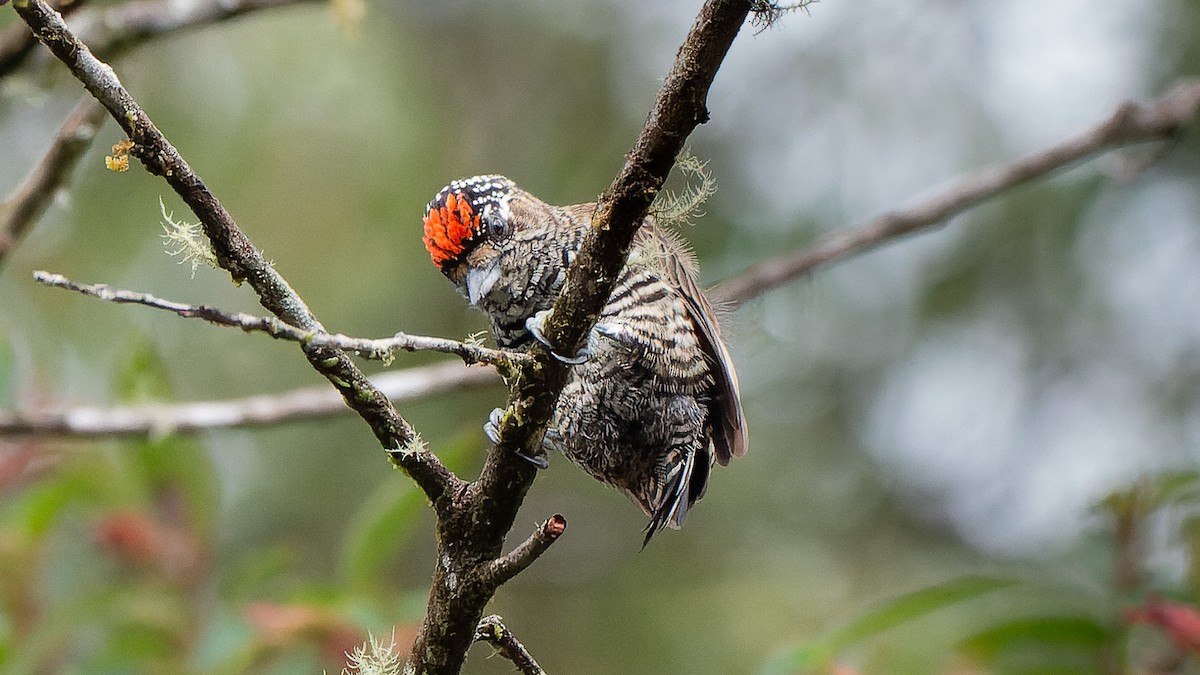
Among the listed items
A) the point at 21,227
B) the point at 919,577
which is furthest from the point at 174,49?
the point at 919,577

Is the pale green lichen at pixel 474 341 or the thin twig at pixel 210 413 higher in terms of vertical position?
the thin twig at pixel 210 413

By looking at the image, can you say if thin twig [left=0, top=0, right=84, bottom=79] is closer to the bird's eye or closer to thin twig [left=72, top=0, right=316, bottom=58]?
thin twig [left=72, top=0, right=316, bottom=58]

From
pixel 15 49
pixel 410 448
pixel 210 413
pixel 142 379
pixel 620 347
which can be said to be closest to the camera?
pixel 410 448

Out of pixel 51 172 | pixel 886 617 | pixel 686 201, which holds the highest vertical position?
pixel 51 172

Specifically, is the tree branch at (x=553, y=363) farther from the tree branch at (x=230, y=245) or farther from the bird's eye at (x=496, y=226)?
the bird's eye at (x=496, y=226)

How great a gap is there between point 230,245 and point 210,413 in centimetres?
269

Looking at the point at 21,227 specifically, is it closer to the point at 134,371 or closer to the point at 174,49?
the point at 134,371

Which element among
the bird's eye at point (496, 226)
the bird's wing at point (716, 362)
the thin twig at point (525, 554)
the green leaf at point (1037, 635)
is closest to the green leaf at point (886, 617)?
the green leaf at point (1037, 635)

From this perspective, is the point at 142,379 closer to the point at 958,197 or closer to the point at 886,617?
the point at 886,617

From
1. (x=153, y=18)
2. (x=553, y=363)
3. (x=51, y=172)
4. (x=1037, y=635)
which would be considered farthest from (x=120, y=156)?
(x=1037, y=635)

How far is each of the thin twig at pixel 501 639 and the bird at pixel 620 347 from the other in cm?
78

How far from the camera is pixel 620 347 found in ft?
10.2

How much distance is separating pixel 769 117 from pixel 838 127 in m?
0.43

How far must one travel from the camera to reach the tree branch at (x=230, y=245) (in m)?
1.73
